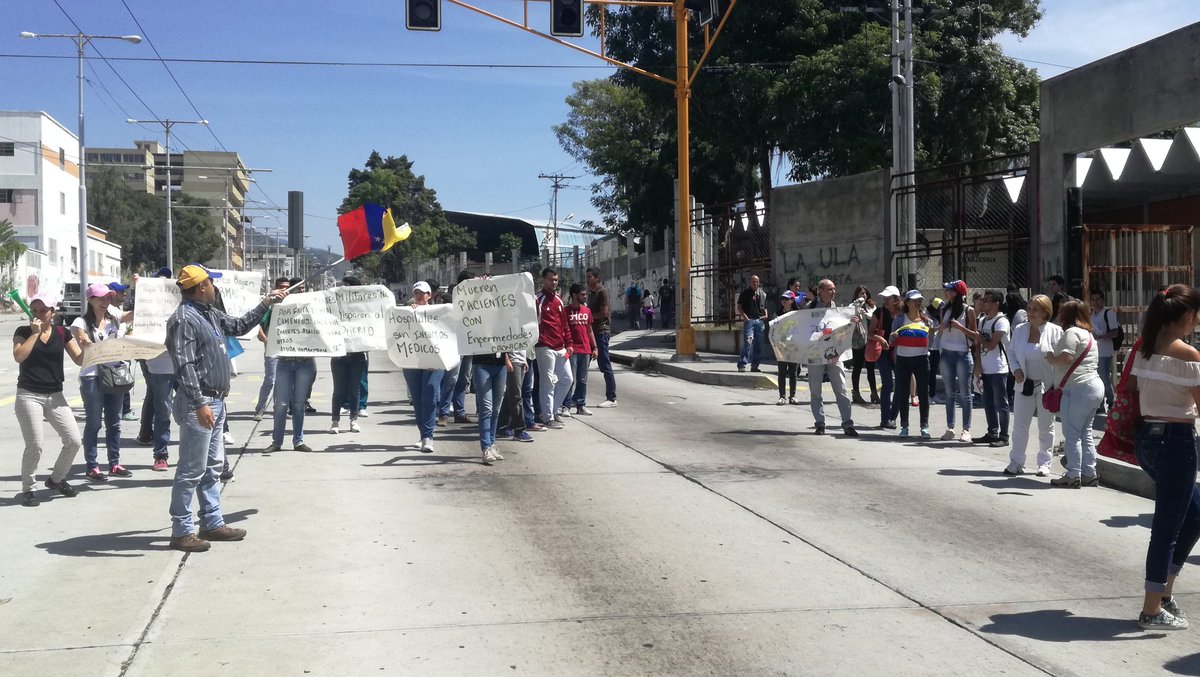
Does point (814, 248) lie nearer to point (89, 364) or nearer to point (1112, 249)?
point (1112, 249)

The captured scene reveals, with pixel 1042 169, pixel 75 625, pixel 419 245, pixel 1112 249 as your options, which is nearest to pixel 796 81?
pixel 1042 169

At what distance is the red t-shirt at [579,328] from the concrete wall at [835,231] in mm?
10236

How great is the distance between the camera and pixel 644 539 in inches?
295

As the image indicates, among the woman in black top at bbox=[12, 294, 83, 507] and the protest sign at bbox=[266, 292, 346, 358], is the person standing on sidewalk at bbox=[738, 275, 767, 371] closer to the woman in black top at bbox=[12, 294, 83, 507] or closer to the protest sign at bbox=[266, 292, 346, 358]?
the protest sign at bbox=[266, 292, 346, 358]

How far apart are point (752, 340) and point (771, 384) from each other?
1.55 meters

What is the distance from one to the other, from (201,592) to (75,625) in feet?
2.39

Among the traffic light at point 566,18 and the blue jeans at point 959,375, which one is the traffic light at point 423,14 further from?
the blue jeans at point 959,375

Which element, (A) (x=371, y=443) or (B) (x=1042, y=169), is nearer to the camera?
(A) (x=371, y=443)

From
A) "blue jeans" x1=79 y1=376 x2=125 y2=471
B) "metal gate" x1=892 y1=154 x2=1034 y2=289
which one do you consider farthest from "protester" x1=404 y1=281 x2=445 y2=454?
"metal gate" x1=892 y1=154 x2=1034 y2=289

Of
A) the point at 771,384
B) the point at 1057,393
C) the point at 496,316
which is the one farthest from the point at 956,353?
the point at 771,384

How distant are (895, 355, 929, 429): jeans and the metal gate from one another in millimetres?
6962

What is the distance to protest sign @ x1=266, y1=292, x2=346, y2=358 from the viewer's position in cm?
1130

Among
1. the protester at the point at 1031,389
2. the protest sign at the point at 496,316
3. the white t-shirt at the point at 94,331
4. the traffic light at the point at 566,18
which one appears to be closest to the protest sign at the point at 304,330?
the protest sign at the point at 496,316

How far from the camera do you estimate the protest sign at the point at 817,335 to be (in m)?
12.9
